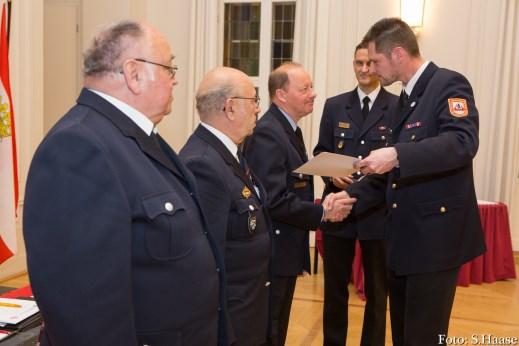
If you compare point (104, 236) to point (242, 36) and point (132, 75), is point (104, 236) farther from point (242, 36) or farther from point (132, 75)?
point (242, 36)

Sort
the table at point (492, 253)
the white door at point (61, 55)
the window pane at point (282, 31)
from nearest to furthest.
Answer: the table at point (492, 253) < the white door at point (61, 55) < the window pane at point (282, 31)

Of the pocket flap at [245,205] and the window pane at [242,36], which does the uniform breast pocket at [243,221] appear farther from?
the window pane at [242,36]

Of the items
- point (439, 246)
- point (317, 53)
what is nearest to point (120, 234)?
point (439, 246)

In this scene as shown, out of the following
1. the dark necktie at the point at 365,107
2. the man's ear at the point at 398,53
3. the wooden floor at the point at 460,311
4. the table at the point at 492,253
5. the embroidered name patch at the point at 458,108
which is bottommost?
the wooden floor at the point at 460,311

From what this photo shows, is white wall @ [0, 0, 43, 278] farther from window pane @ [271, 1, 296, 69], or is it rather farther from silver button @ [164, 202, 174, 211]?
silver button @ [164, 202, 174, 211]

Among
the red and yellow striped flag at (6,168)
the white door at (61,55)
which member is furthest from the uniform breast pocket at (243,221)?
the white door at (61,55)

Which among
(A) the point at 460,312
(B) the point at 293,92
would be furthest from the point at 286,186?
(A) the point at 460,312

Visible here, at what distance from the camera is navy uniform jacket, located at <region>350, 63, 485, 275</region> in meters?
2.08

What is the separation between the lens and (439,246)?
2156 millimetres

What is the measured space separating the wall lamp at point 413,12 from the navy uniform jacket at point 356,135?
2747 mm

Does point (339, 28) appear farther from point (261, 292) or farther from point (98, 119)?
point (98, 119)

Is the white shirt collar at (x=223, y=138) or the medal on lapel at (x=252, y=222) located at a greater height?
the white shirt collar at (x=223, y=138)

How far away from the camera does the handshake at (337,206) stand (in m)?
2.73

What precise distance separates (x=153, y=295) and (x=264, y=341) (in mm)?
952
